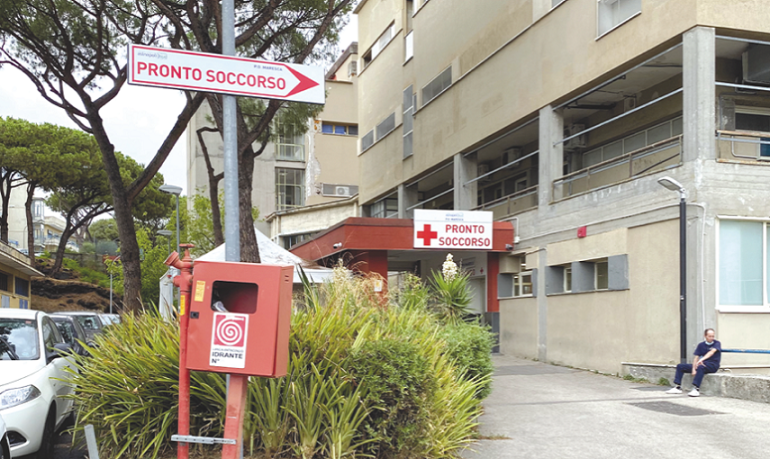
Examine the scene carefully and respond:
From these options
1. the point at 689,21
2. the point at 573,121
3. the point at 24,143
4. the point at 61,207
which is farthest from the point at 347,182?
the point at 689,21

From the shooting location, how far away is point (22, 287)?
45.8 metres

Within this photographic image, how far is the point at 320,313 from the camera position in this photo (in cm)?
757

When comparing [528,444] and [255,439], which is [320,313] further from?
[528,444]

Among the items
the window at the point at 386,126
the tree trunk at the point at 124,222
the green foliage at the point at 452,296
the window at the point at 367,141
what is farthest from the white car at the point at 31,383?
the window at the point at 367,141

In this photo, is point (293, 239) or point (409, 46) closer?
point (409, 46)

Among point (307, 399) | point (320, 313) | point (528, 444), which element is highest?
point (320, 313)

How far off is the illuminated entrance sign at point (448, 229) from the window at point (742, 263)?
25.0 feet

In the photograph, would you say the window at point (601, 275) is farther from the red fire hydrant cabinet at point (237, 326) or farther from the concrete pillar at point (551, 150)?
the red fire hydrant cabinet at point (237, 326)

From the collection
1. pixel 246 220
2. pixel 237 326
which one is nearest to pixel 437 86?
pixel 246 220

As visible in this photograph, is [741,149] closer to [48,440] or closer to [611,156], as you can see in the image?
[611,156]

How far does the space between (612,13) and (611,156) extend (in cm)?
452

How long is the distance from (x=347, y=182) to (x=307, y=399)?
44206mm

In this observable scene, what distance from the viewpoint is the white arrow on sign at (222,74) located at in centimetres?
588

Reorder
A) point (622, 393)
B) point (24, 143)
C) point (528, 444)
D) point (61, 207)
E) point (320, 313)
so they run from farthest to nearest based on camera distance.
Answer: point (61, 207) → point (24, 143) → point (622, 393) → point (528, 444) → point (320, 313)
